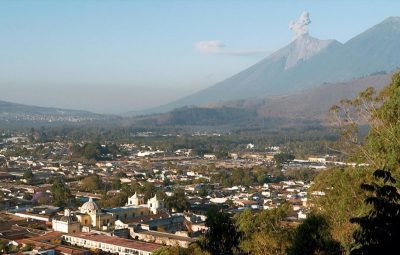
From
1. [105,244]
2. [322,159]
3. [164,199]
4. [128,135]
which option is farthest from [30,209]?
[128,135]

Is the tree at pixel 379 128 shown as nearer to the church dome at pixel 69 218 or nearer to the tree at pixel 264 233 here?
the tree at pixel 264 233

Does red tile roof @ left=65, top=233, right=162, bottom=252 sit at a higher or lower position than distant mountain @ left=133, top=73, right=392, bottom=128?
lower

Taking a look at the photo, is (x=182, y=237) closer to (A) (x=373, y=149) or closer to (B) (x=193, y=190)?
(A) (x=373, y=149)

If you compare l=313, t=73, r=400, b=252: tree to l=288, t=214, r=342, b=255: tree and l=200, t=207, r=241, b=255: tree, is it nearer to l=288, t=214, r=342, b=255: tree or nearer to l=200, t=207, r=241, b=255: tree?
l=288, t=214, r=342, b=255: tree

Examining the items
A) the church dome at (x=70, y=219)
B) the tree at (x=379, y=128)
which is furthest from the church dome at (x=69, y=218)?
the tree at (x=379, y=128)

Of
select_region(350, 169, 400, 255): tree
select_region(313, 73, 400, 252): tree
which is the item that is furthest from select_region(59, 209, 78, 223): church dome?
select_region(350, 169, 400, 255): tree

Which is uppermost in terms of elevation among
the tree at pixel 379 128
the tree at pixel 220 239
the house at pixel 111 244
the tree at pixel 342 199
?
the tree at pixel 379 128
